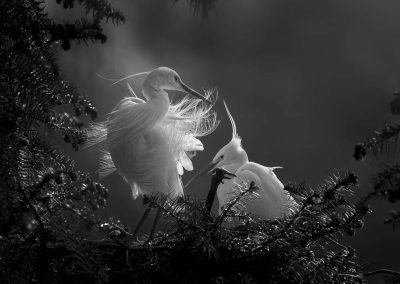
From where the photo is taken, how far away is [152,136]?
5.54 feet

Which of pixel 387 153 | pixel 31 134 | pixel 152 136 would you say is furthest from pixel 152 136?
pixel 387 153

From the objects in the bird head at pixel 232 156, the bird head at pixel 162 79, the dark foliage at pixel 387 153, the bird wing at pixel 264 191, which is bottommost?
the dark foliage at pixel 387 153

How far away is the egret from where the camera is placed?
5.45ft

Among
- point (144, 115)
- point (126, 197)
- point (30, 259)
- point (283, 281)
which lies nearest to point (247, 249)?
point (283, 281)

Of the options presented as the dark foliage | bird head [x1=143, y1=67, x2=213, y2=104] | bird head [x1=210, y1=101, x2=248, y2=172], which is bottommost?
the dark foliage

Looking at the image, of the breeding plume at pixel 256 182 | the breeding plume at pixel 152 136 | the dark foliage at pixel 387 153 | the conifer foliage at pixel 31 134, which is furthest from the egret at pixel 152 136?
the dark foliage at pixel 387 153

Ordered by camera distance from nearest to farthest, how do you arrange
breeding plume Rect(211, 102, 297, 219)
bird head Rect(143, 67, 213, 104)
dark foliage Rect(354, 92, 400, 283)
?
dark foliage Rect(354, 92, 400, 283) < breeding plume Rect(211, 102, 297, 219) < bird head Rect(143, 67, 213, 104)

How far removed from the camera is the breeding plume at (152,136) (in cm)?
166

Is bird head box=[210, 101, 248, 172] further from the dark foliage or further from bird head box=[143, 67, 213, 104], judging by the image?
the dark foliage

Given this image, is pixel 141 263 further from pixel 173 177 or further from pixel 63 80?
pixel 173 177

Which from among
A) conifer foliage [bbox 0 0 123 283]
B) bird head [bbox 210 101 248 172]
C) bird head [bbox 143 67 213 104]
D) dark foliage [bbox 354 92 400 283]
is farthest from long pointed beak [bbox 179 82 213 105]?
dark foliage [bbox 354 92 400 283]

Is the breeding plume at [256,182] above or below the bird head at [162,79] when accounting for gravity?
below

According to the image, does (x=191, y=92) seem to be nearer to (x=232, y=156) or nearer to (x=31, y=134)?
(x=232, y=156)

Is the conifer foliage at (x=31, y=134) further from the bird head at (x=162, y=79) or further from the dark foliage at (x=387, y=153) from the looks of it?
the bird head at (x=162, y=79)
